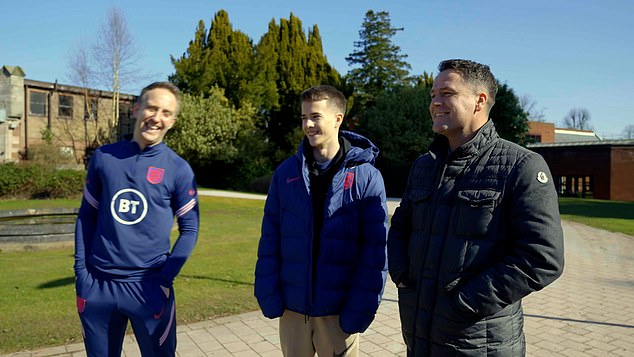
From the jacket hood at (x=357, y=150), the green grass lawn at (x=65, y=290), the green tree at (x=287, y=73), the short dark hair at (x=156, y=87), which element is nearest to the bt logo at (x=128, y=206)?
the short dark hair at (x=156, y=87)

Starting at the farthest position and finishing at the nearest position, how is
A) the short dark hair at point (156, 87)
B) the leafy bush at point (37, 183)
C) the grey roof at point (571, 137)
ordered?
the grey roof at point (571, 137) < the leafy bush at point (37, 183) < the short dark hair at point (156, 87)

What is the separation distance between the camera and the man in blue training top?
2.81 metres

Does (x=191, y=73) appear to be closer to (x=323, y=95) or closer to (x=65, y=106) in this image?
(x=65, y=106)

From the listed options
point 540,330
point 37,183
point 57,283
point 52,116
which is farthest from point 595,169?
point 52,116

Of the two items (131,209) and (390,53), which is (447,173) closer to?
(131,209)

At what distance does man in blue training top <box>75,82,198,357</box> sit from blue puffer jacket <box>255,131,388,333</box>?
0.58 meters

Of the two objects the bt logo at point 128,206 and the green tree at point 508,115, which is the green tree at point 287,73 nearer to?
the green tree at point 508,115

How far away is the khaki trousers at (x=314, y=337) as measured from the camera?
298cm

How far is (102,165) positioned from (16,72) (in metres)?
35.7

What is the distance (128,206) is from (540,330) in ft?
15.2

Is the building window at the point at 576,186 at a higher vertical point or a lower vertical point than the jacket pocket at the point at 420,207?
lower

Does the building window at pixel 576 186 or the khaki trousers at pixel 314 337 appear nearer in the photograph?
the khaki trousers at pixel 314 337

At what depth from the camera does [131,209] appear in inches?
114

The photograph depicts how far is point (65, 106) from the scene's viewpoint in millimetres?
35031
